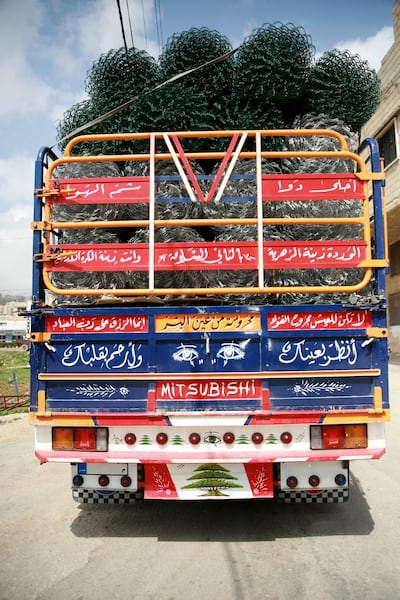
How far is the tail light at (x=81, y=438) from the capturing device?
10.6ft

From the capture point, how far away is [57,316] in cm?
325

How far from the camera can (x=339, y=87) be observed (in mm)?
4414

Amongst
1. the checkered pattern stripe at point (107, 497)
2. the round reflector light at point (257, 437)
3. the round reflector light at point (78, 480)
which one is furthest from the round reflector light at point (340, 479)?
the round reflector light at point (78, 480)

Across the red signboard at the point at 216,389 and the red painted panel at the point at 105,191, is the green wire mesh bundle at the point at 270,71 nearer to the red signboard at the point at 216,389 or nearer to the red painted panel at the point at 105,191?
the red painted panel at the point at 105,191

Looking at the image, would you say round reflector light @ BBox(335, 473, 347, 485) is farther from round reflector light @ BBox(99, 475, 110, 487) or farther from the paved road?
round reflector light @ BBox(99, 475, 110, 487)

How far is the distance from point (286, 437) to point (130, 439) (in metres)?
1.03

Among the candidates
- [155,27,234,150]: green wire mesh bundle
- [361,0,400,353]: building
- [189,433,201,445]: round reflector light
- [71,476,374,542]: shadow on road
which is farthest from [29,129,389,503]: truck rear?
[361,0,400,353]: building

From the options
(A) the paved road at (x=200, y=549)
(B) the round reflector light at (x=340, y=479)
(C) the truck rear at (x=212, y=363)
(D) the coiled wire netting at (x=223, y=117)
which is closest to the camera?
(A) the paved road at (x=200, y=549)

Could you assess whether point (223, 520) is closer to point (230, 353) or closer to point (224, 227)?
point (230, 353)

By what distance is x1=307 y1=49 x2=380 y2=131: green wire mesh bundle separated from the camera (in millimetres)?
4410

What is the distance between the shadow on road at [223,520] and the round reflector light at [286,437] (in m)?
0.82

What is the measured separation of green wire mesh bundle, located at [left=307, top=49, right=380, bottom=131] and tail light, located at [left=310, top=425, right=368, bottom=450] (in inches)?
111

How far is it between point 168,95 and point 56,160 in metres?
1.34

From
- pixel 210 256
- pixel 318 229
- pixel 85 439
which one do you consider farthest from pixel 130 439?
pixel 318 229
